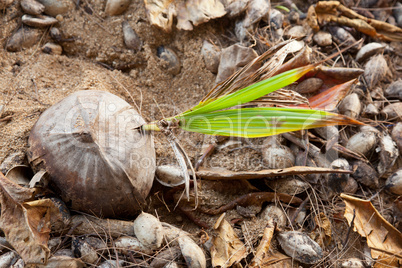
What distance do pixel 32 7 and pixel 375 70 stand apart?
6.76 feet

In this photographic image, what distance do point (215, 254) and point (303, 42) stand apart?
1.36 m

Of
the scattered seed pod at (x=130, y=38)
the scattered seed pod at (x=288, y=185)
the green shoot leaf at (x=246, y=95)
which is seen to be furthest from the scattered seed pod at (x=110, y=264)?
the scattered seed pod at (x=130, y=38)

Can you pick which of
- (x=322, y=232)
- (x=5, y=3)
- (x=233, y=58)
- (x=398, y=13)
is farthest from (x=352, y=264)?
(x=5, y=3)

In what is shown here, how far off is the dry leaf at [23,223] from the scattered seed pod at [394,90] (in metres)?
1.99

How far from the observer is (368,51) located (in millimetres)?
2146

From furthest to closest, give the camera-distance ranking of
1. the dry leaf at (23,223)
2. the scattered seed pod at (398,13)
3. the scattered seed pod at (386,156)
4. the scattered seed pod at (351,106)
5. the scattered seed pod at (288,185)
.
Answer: the scattered seed pod at (398,13), the scattered seed pod at (351,106), the scattered seed pod at (386,156), the scattered seed pod at (288,185), the dry leaf at (23,223)

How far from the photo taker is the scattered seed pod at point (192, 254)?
1410 millimetres

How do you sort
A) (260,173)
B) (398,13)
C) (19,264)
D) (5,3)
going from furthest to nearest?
(398,13), (5,3), (260,173), (19,264)

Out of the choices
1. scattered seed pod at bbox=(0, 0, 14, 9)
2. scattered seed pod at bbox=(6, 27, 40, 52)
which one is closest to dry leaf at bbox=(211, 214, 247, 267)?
scattered seed pod at bbox=(6, 27, 40, 52)

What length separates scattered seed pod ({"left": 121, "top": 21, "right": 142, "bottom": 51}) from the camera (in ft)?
6.88

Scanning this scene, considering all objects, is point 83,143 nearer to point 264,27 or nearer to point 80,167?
point 80,167

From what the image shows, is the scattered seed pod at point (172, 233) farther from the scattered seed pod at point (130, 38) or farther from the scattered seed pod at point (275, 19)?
the scattered seed pod at point (275, 19)

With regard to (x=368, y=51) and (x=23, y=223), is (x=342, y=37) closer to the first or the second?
(x=368, y=51)

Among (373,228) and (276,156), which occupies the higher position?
(276,156)
